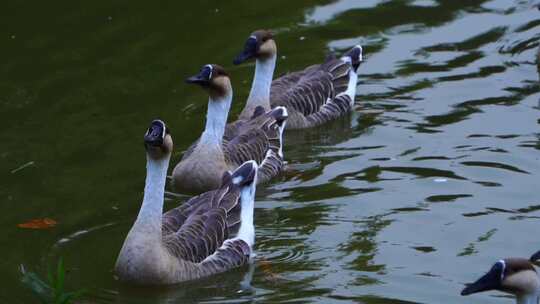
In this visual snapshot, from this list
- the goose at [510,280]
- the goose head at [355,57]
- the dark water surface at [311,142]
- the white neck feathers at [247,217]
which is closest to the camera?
the goose at [510,280]

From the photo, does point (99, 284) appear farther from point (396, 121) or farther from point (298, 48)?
point (298, 48)

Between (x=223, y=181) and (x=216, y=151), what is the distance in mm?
1366

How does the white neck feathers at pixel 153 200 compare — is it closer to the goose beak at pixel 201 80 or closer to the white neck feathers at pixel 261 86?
the goose beak at pixel 201 80

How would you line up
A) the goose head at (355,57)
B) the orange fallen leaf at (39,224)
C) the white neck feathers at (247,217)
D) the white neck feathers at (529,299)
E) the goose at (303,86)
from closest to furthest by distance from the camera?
1. the white neck feathers at (529,299)
2. the white neck feathers at (247,217)
3. the orange fallen leaf at (39,224)
4. the goose at (303,86)
5. the goose head at (355,57)

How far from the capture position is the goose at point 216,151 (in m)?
14.7

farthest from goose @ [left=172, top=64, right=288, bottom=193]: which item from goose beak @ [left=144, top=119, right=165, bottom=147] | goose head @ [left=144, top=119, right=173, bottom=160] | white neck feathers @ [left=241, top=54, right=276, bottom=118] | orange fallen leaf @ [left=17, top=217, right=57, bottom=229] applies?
goose beak @ [left=144, top=119, right=165, bottom=147]

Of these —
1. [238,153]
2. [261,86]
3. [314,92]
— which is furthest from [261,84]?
[238,153]

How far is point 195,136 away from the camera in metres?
16.3

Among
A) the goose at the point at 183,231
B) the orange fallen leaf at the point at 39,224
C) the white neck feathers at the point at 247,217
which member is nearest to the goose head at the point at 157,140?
the goose at the point at 183,231

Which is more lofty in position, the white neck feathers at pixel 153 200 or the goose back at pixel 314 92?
the goose back at pixel 314 92

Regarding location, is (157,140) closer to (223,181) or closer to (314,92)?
(223,181)

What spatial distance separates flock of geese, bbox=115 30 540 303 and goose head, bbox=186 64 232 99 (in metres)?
0.01

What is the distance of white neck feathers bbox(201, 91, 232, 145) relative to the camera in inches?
583

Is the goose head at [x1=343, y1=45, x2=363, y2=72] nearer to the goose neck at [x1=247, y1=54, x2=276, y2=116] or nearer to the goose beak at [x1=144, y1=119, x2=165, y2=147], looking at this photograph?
the goose neck at [x1=247, y1=54, x2=276, y2=116]
